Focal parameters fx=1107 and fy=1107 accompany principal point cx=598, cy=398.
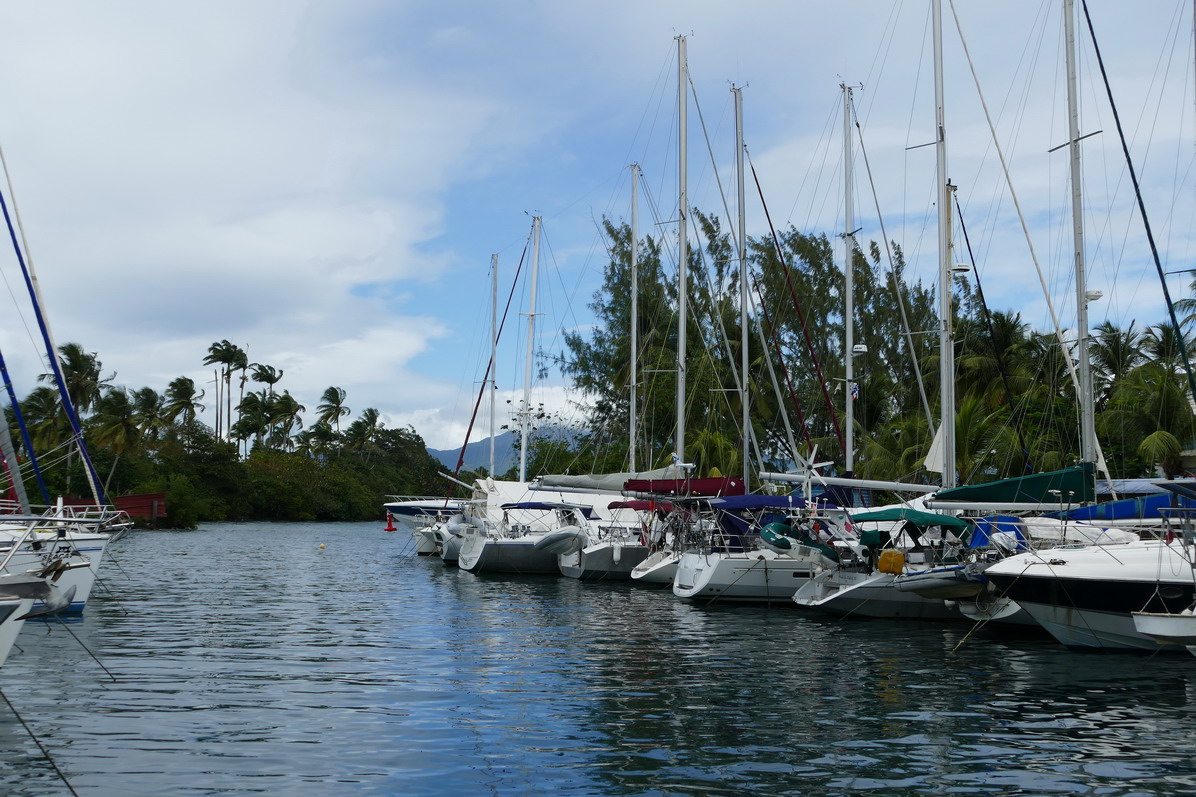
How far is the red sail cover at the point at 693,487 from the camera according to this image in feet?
105

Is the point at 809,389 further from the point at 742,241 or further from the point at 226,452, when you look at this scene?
the point at 226,452

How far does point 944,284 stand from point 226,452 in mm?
83321

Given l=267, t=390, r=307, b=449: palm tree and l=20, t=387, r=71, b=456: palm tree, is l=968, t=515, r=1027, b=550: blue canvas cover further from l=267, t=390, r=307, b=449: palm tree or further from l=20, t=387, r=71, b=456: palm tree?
l=267, t=390, r=307, b=449: palm tree

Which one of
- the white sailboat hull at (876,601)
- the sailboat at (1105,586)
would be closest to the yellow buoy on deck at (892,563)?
the white sailboat hull at (876,601)

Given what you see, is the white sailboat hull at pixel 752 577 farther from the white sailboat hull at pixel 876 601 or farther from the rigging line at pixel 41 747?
the rigging line at pixel 41 747

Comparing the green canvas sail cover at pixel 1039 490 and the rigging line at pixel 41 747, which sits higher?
the green canvas sail cover at pixel 1039 490

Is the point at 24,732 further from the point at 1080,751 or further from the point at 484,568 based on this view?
the point at 484,568

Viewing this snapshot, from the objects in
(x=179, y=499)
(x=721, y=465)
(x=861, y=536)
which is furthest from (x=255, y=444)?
(x=861, y=536)

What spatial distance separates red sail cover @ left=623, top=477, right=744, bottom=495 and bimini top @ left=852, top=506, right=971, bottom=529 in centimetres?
690

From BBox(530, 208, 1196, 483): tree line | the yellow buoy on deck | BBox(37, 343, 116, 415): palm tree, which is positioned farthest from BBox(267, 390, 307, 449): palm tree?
the yellow buoy on deck

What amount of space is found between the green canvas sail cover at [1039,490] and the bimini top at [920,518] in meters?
1.02

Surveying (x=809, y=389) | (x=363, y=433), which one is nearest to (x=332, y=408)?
(x=363, y=433)

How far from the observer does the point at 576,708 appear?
14227 mm

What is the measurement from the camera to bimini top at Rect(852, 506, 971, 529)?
2398 centimetres
